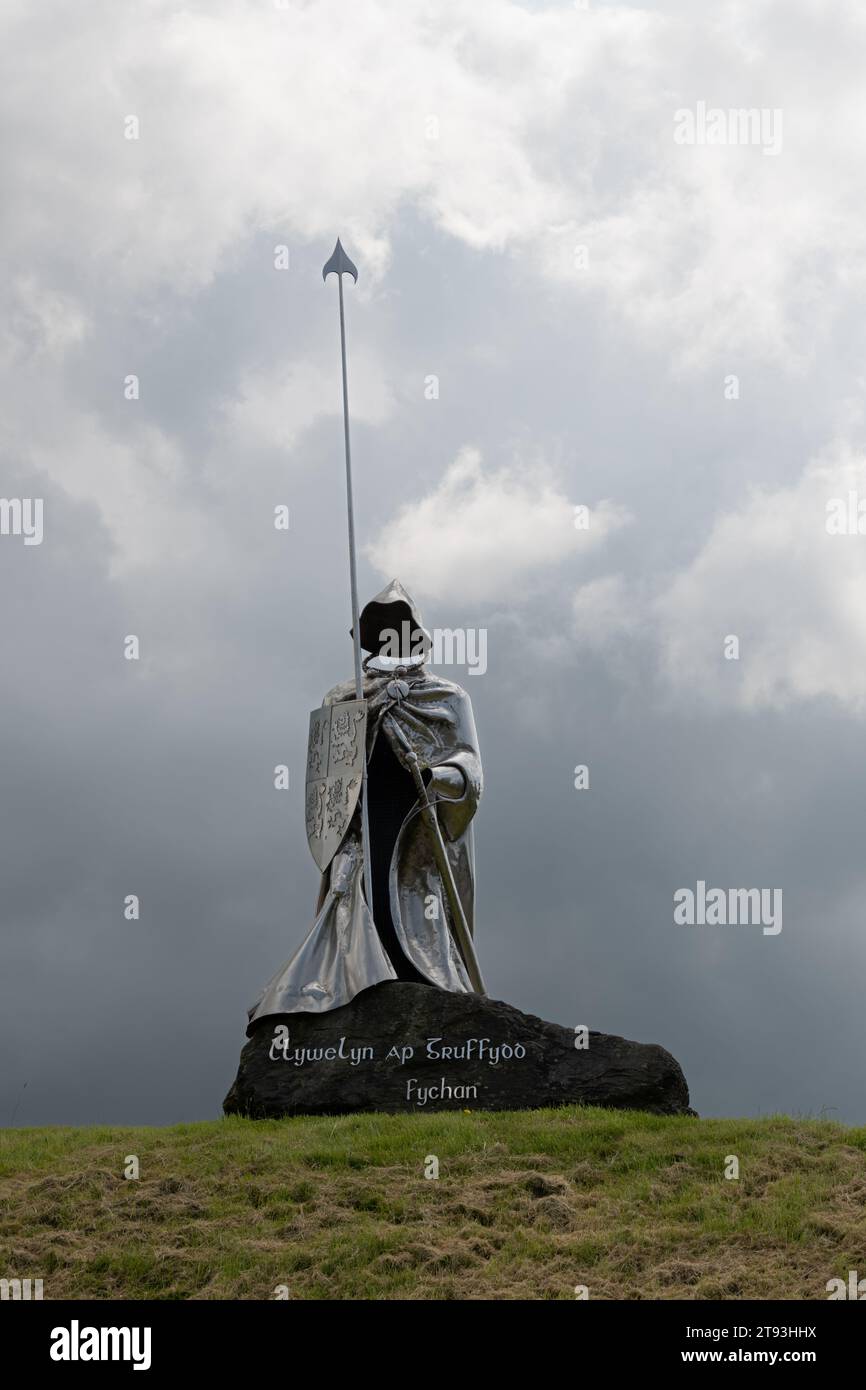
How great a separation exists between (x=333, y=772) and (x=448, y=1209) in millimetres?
5312

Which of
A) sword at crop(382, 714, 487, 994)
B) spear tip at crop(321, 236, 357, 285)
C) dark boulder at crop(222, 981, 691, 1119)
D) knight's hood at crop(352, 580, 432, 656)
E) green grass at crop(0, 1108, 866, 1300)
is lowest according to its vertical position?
green grass at crop(0, 1108, 866, 1300)

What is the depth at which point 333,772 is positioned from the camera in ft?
49.4

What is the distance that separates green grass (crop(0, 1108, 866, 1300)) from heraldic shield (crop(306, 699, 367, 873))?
302 cm

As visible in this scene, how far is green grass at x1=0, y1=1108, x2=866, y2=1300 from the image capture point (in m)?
9.66

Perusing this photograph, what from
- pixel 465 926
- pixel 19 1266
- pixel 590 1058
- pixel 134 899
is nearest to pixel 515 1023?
pixel 590 1058

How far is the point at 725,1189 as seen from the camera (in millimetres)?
10930

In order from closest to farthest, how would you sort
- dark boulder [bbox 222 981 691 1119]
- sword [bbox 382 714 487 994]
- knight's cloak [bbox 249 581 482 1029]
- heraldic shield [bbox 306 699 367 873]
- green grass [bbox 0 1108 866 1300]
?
green grass [bbox 0 1108 866 1300]
dark boulder [bbox 222 981 691 1119]
knight's cloak [bbox 249 581 482 1029]
heraldic shield [bbox 306 699 367 873]
sword [bbox 382 714 487 994]

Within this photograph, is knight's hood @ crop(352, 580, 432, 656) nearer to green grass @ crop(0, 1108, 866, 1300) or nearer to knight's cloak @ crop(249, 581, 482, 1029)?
knight's cloak @ crop(249, 581, 482, 1029)

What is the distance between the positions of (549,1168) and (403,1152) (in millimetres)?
1151

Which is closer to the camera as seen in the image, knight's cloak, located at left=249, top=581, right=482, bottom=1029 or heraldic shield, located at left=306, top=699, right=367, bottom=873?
knight's cloak, located at left=249, top=581, right=482, bottom=1029

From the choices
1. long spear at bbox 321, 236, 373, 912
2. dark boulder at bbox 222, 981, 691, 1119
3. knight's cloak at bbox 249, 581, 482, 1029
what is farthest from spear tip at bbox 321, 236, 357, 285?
dark boulder at bbox 222, 981, 691, 1119

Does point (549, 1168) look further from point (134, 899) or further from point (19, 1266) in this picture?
point (134, 899)

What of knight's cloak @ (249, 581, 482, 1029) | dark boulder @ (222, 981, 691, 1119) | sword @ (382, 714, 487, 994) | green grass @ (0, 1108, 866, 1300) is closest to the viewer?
green grass @ (0, 1108, 866, 1300)

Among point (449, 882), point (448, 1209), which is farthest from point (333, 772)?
point (448, 1209)
